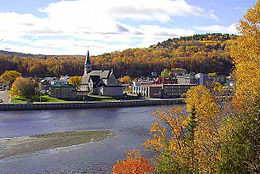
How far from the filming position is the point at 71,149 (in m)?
22.8

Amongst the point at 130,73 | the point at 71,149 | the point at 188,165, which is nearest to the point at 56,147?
the point at 71,149

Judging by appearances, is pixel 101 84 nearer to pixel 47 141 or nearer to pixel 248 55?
pixel 47 141

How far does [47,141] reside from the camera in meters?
25.2

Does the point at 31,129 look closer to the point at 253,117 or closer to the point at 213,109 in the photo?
the point at 213,109

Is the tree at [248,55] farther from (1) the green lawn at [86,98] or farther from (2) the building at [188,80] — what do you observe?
(2) the building at [188,80]

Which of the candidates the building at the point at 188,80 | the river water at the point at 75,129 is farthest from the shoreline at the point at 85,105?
the building at the point at 188,80

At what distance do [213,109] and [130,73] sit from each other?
89998mm

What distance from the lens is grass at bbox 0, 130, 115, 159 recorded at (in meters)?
22.4

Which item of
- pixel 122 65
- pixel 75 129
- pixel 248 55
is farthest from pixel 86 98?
pixel 122 65

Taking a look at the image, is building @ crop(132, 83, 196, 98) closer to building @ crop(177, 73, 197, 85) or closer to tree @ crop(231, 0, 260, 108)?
building @ crop(177, 73, 197, 85)

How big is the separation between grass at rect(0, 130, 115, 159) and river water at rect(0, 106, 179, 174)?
1.03m

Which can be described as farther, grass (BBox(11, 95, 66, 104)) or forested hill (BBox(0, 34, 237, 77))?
forested hill (BBox(0, 34, 237, 77))

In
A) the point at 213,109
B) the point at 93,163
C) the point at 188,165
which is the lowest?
the point at 93,163

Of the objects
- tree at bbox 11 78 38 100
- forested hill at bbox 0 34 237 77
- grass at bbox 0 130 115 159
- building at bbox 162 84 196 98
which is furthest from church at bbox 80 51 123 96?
forested hill at bbox 0 34 237 77
